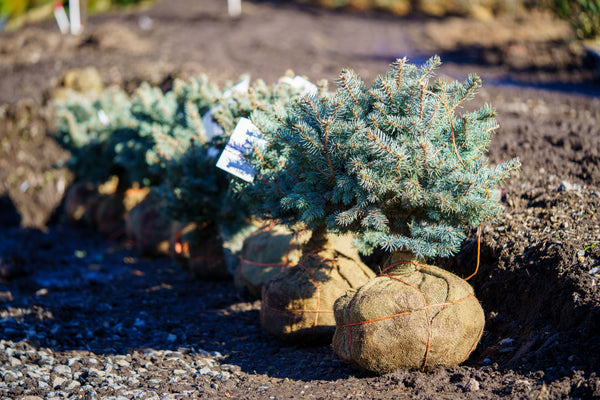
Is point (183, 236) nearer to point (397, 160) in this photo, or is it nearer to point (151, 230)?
point (151, 230)

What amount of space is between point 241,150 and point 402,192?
1.17m

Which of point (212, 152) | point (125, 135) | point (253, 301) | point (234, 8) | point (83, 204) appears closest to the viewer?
point (253, 301)

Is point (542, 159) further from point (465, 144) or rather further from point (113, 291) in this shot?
point (113, 291)

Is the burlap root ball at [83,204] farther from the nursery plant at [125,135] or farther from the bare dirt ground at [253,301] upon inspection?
the bare dirt ground at [253,301]

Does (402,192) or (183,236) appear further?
(183,236)

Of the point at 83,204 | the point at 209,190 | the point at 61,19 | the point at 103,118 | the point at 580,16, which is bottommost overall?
the point at 83,204

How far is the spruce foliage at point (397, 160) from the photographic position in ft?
9.24

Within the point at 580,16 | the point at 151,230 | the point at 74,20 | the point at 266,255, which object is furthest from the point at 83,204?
the point at 580,16

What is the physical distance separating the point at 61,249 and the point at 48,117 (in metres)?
4.39

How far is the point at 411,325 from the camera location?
2.81 meters

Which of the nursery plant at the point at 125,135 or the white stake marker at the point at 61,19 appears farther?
the white stake marker at the point at 61,19

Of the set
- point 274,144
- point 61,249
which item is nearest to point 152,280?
point 61,249

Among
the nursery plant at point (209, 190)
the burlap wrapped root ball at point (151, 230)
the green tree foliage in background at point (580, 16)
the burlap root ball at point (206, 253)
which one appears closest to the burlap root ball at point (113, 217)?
the burlap wrapped root ball at point (151, 230)

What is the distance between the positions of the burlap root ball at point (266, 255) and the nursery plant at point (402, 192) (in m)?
1.09
